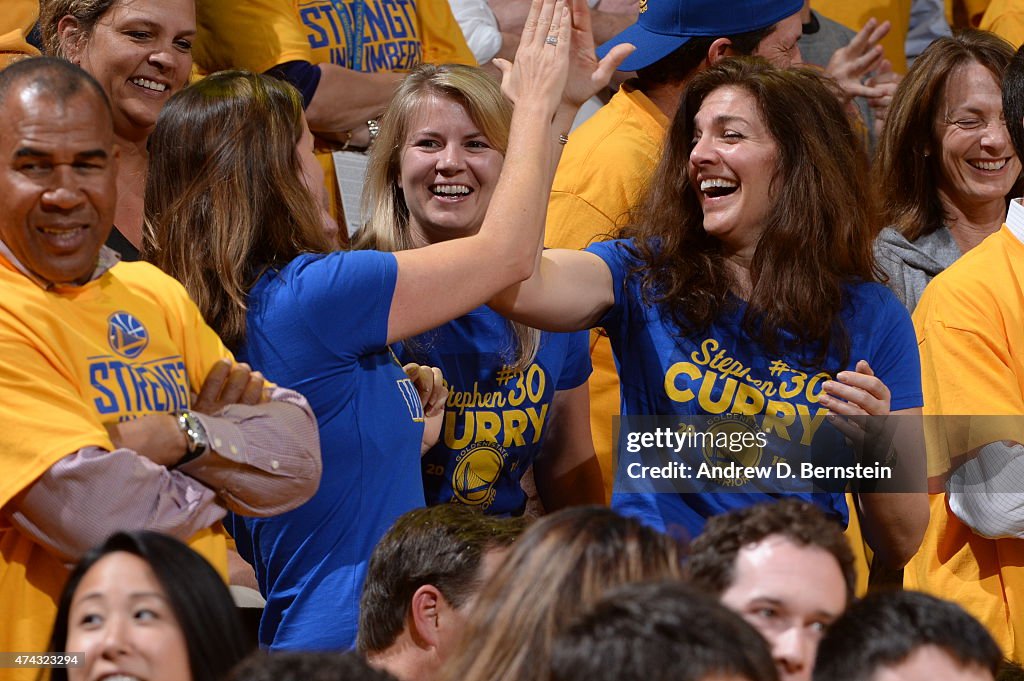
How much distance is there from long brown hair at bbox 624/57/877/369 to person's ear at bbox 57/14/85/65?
1537 millimetres

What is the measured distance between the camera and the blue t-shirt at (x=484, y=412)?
3596 millimetres

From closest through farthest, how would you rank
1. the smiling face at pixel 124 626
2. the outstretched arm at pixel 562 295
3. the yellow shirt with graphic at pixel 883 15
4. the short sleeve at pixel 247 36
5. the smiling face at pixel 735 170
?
1. the smiling face at pixel 124 626
2. the outstretched arm at pixel 562 295
3. the smiling face at pixel 735 170
4. the short sleeve at pixel 247 36
5. the yellow shirt with graphic at pixel 883 15

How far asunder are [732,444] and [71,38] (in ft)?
6.71

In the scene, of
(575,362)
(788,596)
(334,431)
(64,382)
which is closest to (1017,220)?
(575,362)

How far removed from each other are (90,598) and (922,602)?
47.9 inches

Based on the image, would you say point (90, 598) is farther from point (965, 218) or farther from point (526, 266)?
point (965, 218)

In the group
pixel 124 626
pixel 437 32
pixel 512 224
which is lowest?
pixel 124 626

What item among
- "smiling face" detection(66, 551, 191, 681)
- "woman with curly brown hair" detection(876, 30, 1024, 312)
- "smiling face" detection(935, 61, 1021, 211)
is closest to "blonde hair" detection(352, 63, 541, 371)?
"woman with curly brown hair" detection(876, 30, 1024, 312)

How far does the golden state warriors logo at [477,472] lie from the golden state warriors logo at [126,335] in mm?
1093

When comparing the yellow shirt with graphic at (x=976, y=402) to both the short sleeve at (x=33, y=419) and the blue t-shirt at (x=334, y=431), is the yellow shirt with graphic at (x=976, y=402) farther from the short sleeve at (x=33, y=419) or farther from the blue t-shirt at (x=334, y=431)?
the short sleeve at (x=33, y=419)

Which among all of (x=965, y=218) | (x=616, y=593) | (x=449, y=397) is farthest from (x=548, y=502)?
(x=616, y=593)

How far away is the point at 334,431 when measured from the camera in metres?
3.09

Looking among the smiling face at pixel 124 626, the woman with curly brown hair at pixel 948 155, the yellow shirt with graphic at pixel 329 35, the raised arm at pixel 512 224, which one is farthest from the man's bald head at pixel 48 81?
the woman with curly brown hair at pixel 948 155

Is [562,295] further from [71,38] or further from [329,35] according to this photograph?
[329,35]
